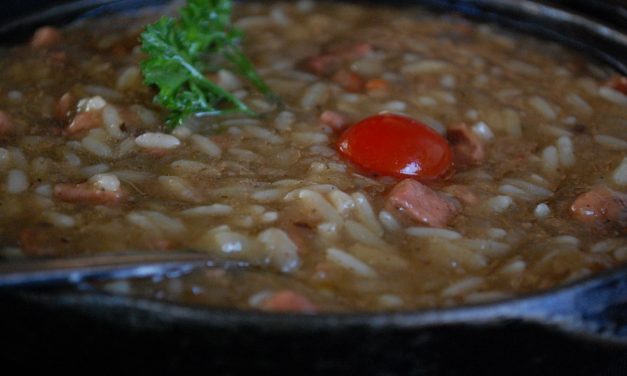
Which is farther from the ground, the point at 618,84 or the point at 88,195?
the point at 88,195

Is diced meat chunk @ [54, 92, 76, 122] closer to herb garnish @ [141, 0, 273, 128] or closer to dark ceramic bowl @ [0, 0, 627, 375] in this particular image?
herb garnish @ [141, 0, 273, 128]

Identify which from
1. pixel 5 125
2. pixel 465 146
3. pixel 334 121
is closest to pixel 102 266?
pixel 5 125

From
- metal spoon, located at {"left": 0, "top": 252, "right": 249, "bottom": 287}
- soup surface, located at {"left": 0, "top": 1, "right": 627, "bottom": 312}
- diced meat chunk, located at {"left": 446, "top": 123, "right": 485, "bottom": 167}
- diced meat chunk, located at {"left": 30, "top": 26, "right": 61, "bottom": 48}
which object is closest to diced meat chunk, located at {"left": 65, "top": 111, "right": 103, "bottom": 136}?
soup surface, located at {"left": 0, "top": 1, "right": 627, "bottom": 312}

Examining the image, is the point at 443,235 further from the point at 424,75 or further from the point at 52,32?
the point at 52,32

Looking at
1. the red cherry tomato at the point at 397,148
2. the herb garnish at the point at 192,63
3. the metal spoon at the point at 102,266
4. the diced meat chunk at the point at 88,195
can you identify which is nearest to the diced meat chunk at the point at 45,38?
the herb garnish at the point at 192,63

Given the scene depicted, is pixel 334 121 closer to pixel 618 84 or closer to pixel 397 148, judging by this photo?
pixel 397 148

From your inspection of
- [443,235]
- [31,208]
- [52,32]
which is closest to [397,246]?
[443,235]

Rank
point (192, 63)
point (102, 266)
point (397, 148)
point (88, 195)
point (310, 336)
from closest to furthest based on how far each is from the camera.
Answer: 1. point (310, 336)
2. point (102, 266)
3. point (88, 195)
4. point (397, 148)
5. point (192, 63)
